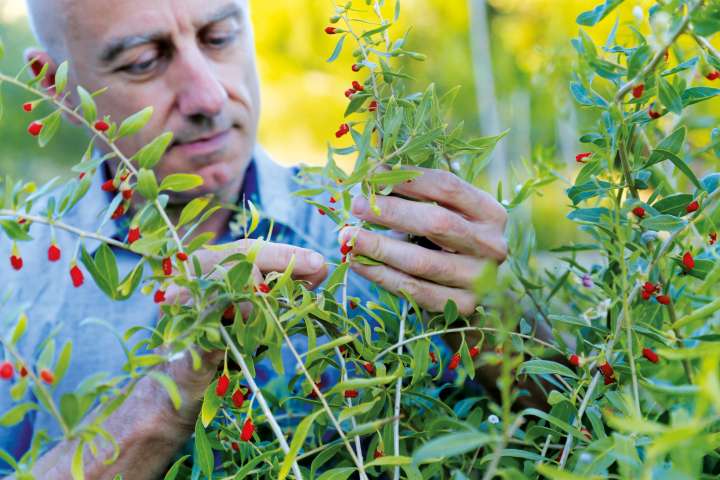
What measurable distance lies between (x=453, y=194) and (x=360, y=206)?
0.35 feet

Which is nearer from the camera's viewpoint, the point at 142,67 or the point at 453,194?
the point at 453,194

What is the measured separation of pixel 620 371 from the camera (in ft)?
1.90

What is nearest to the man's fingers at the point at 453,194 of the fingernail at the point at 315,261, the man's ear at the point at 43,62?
the fingernail at the point at 315,261

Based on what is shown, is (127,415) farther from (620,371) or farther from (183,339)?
(620,371)

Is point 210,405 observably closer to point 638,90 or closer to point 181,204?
point 638,90

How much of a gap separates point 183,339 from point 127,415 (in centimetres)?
34

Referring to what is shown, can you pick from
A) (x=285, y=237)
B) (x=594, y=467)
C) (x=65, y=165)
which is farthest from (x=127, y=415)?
(x=65, y=165)

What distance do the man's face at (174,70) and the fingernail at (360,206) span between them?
53cm

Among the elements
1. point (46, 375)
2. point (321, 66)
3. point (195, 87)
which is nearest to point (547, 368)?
point (46, 375)

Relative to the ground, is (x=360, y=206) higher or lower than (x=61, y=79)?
lower

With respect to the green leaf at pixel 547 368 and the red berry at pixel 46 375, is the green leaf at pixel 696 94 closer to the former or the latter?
the green leaf at pixel 547 368

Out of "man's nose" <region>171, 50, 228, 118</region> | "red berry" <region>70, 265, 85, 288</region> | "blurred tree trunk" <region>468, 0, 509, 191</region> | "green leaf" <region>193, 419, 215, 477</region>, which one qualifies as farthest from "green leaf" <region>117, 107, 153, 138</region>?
"blurred tree trunk" <region>468, 0, 509, 191</region>

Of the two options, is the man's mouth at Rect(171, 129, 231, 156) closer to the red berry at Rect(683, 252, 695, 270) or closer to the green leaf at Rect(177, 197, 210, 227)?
the green leaf at Rect(177, 197, 210, 227)

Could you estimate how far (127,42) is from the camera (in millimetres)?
1138
